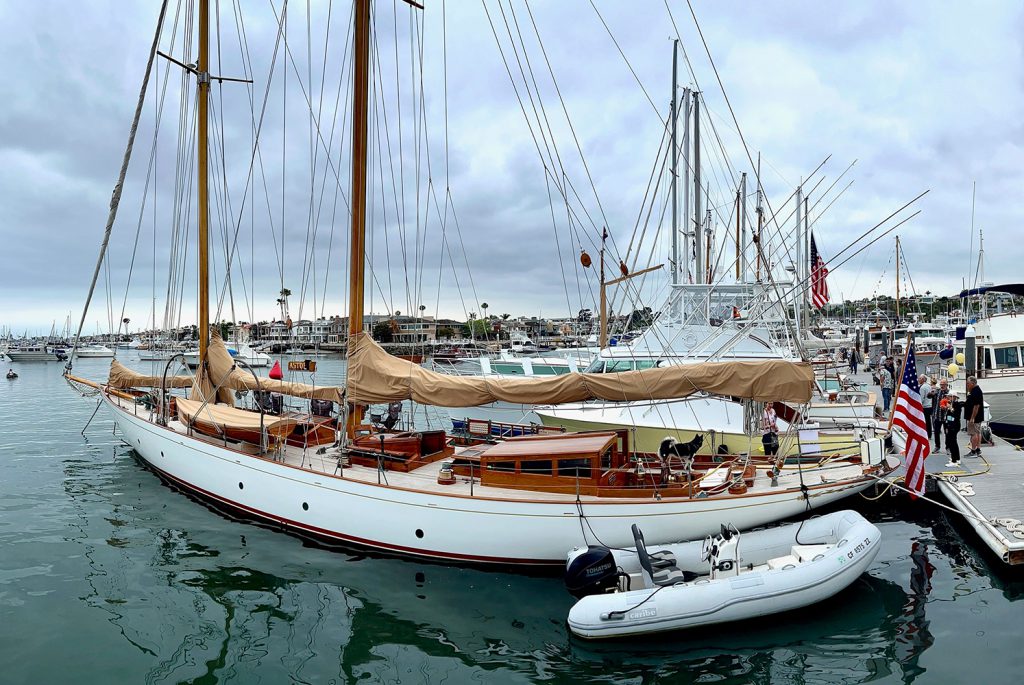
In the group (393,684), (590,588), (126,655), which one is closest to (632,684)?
(590,588)

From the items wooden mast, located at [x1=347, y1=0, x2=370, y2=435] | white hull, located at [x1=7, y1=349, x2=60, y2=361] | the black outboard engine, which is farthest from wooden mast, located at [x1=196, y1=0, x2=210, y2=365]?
white hull, located at [x1=7, y1=349, x2=60, y2=361]

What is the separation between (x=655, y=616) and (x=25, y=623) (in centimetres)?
923

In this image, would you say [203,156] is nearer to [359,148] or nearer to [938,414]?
[359,148]

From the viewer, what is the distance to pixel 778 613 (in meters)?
9.10

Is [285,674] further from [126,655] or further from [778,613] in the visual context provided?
[778,613]

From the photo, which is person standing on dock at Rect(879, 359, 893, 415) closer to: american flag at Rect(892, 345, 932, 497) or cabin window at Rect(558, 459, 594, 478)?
american flag at Rect(892, 345, 932, 497)

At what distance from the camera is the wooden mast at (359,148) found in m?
13.3

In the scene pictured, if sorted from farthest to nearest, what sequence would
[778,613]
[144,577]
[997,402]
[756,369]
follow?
[997,402] → [144,577] → [756,369] → [778,613]

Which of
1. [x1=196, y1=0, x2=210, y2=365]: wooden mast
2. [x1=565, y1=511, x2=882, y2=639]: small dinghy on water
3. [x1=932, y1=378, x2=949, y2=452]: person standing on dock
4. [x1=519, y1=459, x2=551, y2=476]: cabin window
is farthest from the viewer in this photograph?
[x1=196, y1=0, x2=210, y2=365]: wooden mast

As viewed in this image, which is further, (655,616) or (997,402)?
(997,402)

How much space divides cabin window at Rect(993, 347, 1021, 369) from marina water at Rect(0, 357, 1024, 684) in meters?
11.8

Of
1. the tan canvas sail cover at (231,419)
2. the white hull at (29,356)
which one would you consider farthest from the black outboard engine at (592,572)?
the white hull at (29,356)

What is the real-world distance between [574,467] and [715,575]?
277 cm

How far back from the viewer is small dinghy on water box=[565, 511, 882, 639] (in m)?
8.59
